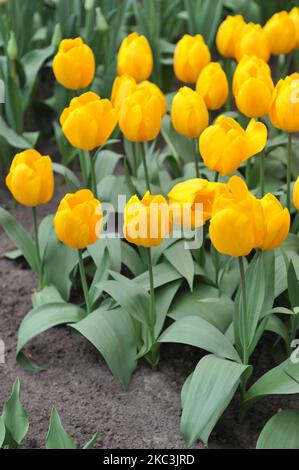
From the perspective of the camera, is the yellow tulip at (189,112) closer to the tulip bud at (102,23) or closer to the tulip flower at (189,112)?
the tulip flower at (189,112)

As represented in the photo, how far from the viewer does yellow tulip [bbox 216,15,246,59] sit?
308 centimetres

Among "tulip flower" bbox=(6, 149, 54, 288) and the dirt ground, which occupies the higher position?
"tulip flower" bbox=(6, 149, 54, 288)

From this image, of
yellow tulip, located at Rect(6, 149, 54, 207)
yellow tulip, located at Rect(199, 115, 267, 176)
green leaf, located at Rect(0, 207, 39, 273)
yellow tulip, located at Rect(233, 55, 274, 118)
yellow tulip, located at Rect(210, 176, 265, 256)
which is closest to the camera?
yellow tulip, located at Rect(210, 176, 265, 256)

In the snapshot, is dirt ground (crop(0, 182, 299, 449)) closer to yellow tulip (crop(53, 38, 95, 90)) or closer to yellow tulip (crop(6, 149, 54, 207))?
yellow tulip (crop(6, 149, 54, 207))

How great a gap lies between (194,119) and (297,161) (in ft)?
2.03

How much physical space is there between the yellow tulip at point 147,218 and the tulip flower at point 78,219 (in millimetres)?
161

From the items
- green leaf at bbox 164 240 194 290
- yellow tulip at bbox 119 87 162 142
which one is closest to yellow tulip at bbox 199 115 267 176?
yellow tulip at bbox 119 87 162 142

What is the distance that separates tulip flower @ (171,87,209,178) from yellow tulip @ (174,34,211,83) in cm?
43

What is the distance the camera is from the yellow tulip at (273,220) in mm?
2053

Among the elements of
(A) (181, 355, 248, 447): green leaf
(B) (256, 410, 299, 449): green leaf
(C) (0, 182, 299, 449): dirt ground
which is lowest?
(C) (0, 182, 299, 449): dirt ground

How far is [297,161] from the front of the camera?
301cm
